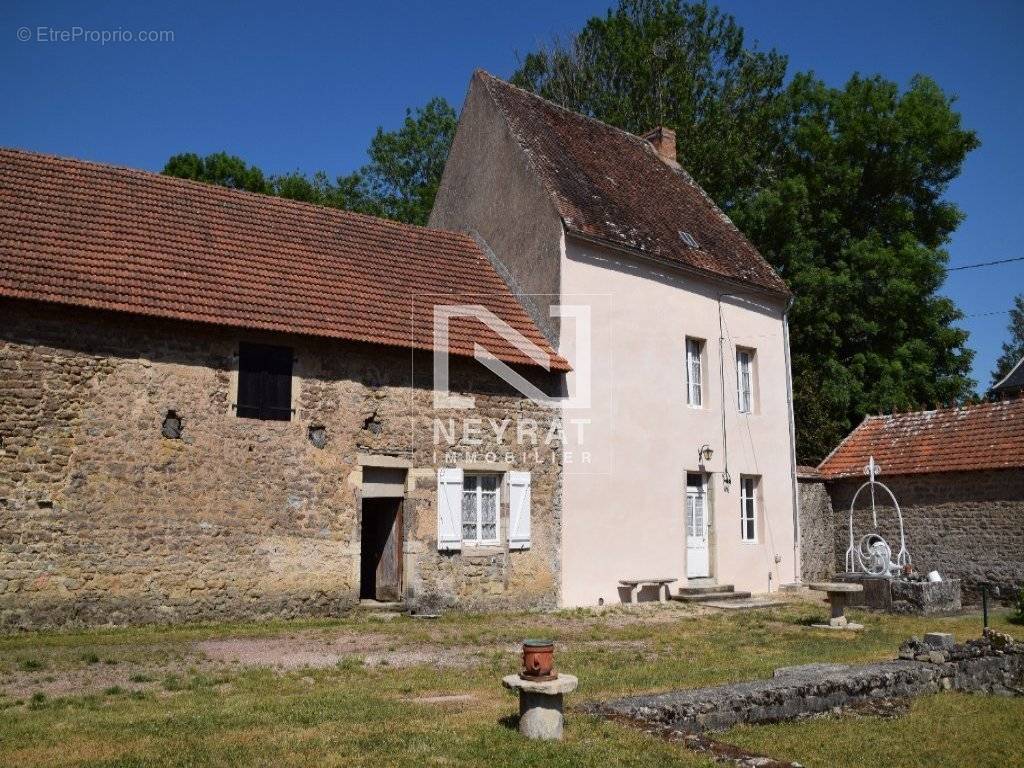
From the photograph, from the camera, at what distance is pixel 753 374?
19.0 metres

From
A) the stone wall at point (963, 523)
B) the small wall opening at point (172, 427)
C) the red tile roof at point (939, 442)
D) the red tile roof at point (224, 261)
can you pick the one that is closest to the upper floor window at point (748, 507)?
the red tile roof at point (939, 442)

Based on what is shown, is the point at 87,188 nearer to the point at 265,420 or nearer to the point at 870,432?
the point at 265,420

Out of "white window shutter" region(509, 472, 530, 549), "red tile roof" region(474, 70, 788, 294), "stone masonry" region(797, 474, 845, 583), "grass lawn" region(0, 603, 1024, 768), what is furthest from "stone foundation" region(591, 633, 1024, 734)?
"stone masonry" region(797, 474, 845, 583)

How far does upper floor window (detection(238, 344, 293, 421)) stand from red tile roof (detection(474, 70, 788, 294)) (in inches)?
219

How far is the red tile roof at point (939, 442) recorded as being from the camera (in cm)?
1667

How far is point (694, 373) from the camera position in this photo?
58.9 ft

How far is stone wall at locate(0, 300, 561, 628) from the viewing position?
11.3 meters

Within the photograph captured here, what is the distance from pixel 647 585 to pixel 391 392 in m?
6.02

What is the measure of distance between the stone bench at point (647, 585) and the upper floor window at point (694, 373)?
3629mm

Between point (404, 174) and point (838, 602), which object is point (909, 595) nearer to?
point (838, 602)

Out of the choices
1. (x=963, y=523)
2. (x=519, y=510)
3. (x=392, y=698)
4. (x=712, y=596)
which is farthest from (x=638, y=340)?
(x=392, y=698)

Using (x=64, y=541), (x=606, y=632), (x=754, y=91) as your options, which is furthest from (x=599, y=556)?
(x=754, y=91)

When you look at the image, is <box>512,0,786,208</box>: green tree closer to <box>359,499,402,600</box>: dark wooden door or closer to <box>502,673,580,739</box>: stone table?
<box>359,499,402,600</box>: dark wooden door

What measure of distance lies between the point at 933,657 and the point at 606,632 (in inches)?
184
